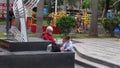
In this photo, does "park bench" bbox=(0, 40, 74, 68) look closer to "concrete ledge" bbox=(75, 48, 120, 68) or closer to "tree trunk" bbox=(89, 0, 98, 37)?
"concrete ledge" bbox=(75, 48, 120, 68)

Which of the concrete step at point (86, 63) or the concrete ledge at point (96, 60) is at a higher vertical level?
the concrete ledge at point (96, 60)

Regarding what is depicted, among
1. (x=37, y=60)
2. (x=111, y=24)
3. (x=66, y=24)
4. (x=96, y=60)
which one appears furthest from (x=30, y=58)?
(x=111, y=24)

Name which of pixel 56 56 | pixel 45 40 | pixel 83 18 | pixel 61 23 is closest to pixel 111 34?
pixel 61 23

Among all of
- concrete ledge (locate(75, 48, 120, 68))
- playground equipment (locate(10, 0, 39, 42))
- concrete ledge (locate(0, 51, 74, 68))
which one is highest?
playground equipment (locate(10, 0, 39, 42))

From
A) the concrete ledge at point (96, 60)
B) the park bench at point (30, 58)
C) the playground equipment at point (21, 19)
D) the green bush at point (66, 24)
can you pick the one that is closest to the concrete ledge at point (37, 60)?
the park bench at point (30, 58)

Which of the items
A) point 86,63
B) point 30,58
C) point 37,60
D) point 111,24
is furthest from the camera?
point 111,24

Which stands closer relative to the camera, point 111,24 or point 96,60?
point 96,60

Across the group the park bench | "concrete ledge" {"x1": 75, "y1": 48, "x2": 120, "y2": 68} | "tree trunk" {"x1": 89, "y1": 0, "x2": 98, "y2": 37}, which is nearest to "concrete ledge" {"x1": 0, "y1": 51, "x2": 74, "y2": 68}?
the park bench

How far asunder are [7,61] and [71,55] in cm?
200

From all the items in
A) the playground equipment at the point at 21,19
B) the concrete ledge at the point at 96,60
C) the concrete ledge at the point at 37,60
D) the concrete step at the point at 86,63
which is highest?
the playground equipment at the point at 21,19

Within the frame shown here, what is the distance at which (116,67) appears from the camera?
13.2m

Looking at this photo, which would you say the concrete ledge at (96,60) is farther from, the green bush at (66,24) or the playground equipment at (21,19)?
the green bush at (66,24)

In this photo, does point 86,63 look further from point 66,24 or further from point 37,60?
point 66,24

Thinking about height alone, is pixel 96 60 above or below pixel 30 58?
below
